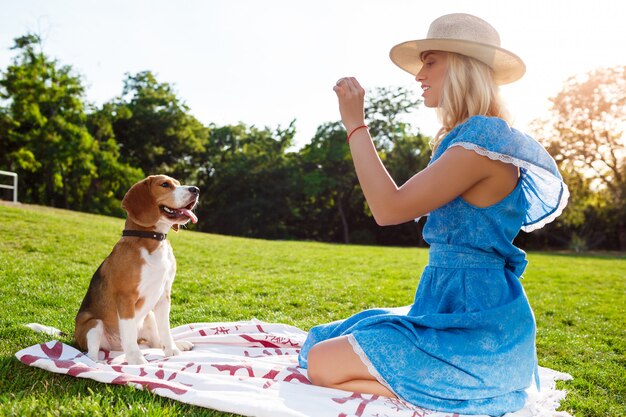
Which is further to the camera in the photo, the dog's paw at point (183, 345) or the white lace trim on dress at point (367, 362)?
the dog's paw at point (183, 345)

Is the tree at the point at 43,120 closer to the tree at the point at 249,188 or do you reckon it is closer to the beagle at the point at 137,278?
the tree at the point at 249,188

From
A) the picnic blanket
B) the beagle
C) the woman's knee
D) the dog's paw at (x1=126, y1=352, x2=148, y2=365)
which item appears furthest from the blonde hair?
the dog's paw at (x1=126, y1=352, x2=148, y2=365)

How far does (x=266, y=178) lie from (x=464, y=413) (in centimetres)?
3528

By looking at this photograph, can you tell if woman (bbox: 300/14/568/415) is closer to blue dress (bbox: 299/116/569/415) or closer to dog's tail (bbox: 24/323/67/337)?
blue dress (bbox: 299/116/569/415)

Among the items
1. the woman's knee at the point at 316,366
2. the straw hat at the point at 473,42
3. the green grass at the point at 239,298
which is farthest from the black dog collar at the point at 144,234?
the straw hat at the point at 473,42

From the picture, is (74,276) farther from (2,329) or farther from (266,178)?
(266,178)

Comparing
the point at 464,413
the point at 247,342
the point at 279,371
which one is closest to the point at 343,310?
the point at 247,342

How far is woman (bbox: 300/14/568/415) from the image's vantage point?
2770 mm

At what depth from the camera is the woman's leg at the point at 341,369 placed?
9.60 ft

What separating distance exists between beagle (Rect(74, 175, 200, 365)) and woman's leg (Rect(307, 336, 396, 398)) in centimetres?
140

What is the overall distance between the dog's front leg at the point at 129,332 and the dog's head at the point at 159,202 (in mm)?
593

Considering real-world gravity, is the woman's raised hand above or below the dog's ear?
above

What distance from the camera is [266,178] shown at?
3775 cm

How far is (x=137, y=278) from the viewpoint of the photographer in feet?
12.7
